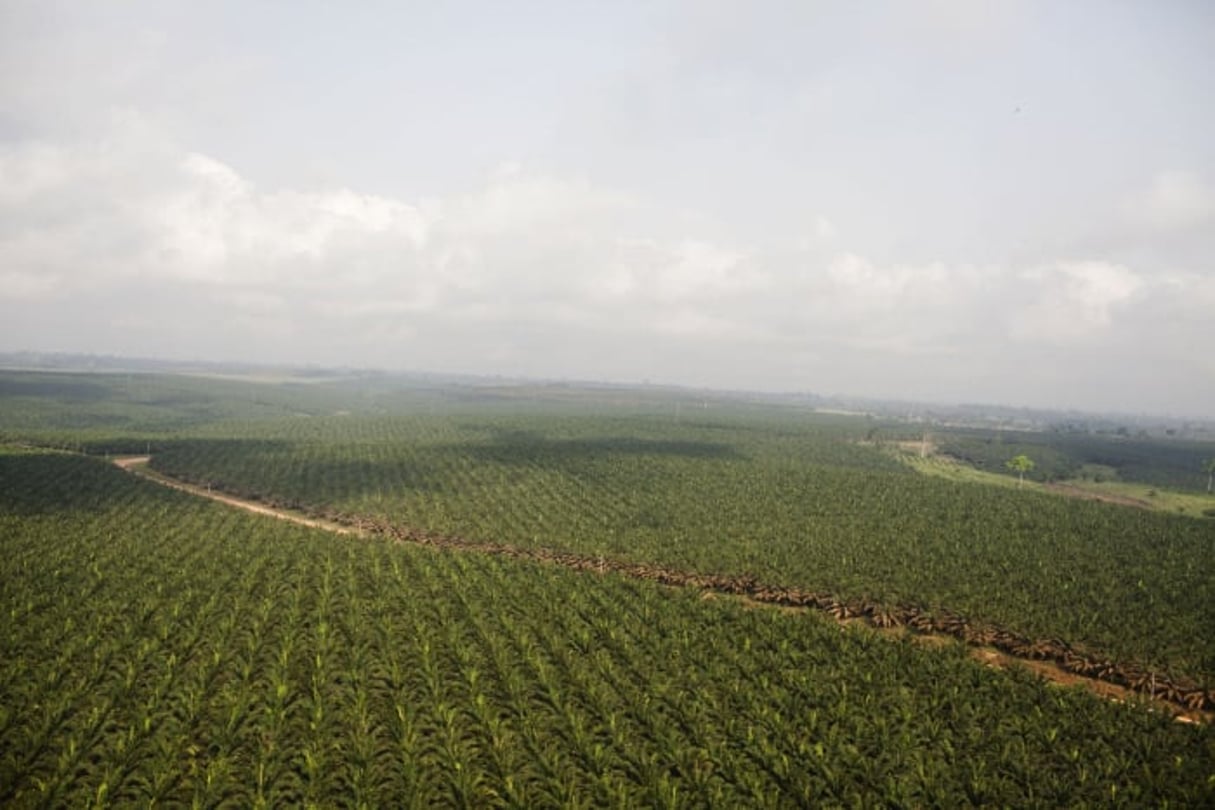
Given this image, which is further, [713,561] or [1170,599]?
[713,561]

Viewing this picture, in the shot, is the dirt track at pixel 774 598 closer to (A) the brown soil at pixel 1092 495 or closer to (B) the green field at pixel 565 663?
(B) the green field at pixel 565 663

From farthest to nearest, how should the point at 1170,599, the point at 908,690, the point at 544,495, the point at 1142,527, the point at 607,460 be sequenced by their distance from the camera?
the point at 607,460 → the point at 544,495 → the point at 1142,527 → the point at 1170,599 → the point at 908,690

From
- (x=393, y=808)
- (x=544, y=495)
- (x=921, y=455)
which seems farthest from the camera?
(x=921, y=455)

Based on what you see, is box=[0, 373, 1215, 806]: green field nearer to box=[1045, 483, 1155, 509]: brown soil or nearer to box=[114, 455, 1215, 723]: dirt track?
box=[114, 455, 1215, 723]: dirt track

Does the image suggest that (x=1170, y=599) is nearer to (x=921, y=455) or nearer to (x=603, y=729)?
(x=603, y=729)

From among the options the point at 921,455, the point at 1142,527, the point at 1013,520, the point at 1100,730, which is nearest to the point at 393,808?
the point at 1100,730

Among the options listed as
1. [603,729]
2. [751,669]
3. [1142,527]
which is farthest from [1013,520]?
[603,729]

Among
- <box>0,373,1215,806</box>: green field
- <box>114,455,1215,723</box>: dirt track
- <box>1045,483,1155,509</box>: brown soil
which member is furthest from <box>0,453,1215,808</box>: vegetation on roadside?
<box>1045,483,1155,509</box>: brown soil

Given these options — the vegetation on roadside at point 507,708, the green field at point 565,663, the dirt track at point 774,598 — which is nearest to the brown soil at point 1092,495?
the green field at point 565,663

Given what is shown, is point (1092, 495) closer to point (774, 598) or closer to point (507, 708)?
point (774, 598)
